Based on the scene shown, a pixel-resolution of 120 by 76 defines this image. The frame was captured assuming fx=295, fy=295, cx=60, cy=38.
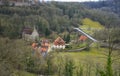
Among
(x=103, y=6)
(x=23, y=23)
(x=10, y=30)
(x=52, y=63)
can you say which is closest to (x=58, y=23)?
(x=23, y=23)

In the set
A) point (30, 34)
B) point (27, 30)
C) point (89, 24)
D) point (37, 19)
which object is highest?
point (37, 19)

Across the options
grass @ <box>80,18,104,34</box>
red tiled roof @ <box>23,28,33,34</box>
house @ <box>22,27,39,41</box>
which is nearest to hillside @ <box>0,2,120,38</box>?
red tiled roof @ <box>23,28,33,34</box>

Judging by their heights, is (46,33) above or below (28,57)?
below

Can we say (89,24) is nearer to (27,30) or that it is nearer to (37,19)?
(37,19)

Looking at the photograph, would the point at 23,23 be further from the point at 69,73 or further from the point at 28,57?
the point at 69,73

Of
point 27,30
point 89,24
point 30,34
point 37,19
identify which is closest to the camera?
point 30,34

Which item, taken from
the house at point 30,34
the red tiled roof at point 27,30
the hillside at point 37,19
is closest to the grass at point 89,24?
the hillside at point 37,19

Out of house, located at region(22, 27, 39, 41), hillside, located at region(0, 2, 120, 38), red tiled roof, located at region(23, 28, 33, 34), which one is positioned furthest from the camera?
red tiled roof, located at region(23, 28, 33, 34)

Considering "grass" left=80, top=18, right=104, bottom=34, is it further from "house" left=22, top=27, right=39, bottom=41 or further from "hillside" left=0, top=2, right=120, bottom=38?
"house" left=22, top=27, right=39, bottom=41

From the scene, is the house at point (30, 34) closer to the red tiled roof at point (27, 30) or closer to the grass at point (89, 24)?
the red tiled roof at point (27, 30)

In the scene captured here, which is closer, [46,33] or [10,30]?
[10,30]

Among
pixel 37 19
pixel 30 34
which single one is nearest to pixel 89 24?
pixel 37 19
